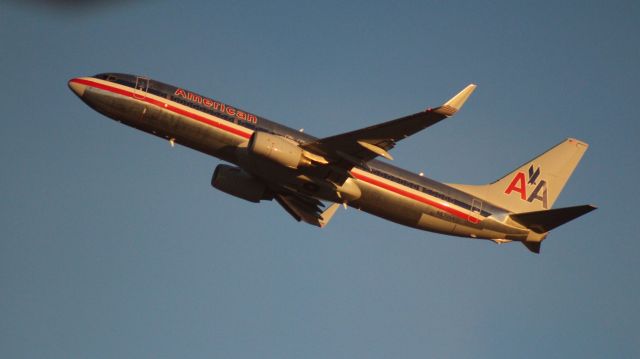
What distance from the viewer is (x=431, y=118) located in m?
36.5

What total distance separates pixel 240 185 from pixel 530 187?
60.0ft

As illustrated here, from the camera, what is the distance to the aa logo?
48125 mm

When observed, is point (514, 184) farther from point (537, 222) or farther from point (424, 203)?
point (424, 203)

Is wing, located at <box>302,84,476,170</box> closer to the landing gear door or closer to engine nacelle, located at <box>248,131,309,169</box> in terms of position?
engine nacelle, located at <box>248,131,309,169</box>

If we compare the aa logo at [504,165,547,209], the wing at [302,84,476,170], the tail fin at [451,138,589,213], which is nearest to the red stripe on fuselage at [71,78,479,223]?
the wing at [302,84,476,170]

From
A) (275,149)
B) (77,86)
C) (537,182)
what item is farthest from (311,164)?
(537,182)

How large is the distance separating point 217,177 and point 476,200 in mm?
15363

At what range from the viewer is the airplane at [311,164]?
39906 millimetres

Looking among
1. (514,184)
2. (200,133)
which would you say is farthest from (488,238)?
(200,133)

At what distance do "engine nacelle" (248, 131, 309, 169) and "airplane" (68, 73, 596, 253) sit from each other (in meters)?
0.05

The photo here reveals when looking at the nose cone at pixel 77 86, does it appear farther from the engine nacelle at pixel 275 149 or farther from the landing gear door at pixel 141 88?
the engine nacelle at pixel 275 149

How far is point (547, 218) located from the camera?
44.0m

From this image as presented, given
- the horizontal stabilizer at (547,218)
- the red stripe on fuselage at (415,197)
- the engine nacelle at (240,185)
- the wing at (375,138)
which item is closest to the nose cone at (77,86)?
the engine nacelle at (240,185)

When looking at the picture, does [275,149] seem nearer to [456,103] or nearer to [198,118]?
[198,118]
